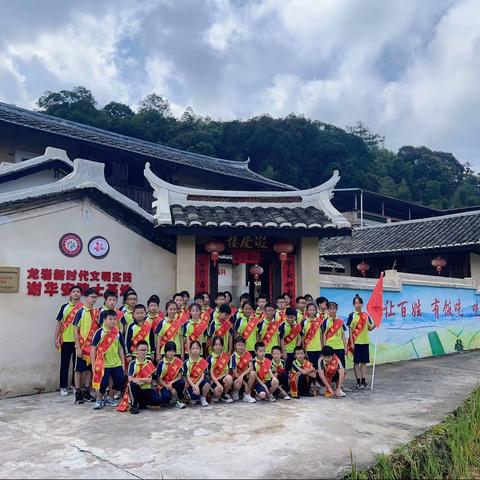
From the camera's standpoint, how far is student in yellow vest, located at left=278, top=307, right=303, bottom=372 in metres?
6.97

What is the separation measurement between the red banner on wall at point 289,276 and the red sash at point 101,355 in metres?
3.36

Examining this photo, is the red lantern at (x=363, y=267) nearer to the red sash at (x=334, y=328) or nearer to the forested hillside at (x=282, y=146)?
the red sash at (x=334, y=328)

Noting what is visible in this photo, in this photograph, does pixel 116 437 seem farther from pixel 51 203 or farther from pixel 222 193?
pixel 222 193

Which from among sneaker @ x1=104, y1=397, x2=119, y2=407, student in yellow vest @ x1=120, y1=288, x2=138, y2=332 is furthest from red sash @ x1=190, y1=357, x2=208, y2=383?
student in yellow vest @ x1=120, y1=288, x2=138, y2=332

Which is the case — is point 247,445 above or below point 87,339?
below

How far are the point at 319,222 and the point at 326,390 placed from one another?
2.76 metres

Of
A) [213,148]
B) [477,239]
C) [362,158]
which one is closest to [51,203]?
[477,239]

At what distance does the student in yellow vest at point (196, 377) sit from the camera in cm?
601

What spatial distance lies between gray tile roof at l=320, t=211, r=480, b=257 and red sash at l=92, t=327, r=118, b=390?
10.1m

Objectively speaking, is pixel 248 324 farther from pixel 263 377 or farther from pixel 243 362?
pixel 263 377

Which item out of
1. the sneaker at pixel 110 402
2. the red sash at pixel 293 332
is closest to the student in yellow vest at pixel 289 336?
the red sash at pixel 293 332

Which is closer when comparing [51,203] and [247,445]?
[247,445]

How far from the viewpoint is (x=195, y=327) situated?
6637mm

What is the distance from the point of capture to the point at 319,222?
26.6 feet
